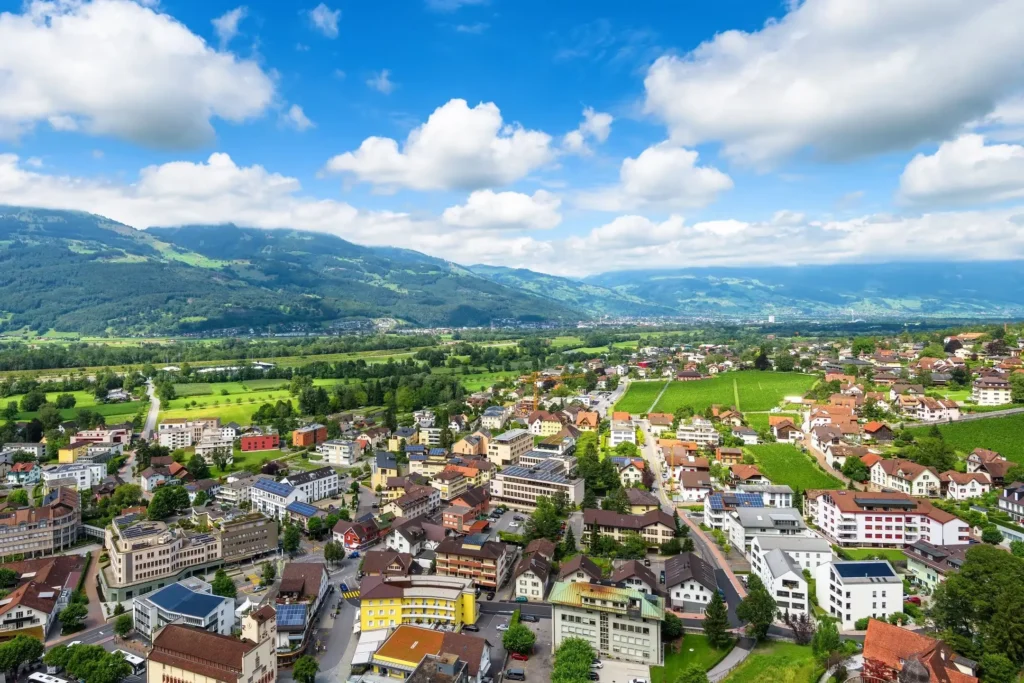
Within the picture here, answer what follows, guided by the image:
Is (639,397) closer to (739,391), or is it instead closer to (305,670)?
(739,391)

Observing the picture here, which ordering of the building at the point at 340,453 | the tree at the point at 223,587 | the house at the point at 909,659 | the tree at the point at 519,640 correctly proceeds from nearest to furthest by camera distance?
the house at the point at 909,659 < the tree at the point at 519,640 < the tree at the point at 223,587 < the building at the point at 340,453

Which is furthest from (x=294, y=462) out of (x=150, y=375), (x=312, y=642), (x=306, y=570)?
(x=150, y=375)

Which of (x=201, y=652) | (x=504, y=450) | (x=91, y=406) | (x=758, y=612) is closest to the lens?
(x=201, y=652)

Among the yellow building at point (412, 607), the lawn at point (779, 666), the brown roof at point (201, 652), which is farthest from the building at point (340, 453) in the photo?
the lawn at point (779, 666)

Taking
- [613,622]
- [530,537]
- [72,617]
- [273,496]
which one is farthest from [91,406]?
[613,622]

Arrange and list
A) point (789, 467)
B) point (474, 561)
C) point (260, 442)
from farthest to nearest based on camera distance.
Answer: point (260, 442) → point (789, 467) → point (474, 561)

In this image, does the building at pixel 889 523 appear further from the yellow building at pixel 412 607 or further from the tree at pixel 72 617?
the tree at pixel 72 617

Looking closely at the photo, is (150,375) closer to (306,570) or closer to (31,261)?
(306,570)
